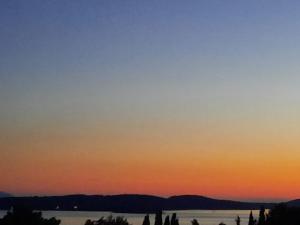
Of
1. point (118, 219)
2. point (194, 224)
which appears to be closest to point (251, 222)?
point (194, 224)

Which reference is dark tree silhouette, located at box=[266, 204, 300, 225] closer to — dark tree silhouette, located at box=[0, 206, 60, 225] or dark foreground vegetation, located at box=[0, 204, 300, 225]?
dark foreground vegetation, located at box=[0, 204, 300, 225]

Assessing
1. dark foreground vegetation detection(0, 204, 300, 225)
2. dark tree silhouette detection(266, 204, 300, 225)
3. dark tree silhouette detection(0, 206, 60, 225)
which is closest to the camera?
dark tree silhouette detection(0, 206, 60, 225)

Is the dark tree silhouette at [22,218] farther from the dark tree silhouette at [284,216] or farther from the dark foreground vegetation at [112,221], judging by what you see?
the dark tree silhouette at [284,216]

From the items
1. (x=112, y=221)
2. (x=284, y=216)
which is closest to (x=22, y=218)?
(x=112, y=221)

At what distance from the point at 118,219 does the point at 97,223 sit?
4.07 metres

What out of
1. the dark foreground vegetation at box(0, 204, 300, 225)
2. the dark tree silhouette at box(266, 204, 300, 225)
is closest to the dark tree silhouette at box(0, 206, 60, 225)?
the dark foreground vegetation at box(0, 204, 300, 225)

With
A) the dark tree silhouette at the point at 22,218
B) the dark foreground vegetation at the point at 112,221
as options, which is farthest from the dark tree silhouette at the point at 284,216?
the dark tree silhouette at the point at 22,218

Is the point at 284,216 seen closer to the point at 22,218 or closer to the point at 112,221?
the point at 112,221

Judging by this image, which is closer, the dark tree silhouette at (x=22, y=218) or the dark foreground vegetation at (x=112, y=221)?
the dark tree silhouette at (x=22, y=218)

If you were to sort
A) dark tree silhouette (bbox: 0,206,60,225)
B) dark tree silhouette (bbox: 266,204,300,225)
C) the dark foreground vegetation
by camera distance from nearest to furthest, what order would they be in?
1. dark tree silhouette (bbox: 0,206,60,225)
2. the dark foreground vegetation
3. dark tree silhouette (bbox: 266,204,300,225)

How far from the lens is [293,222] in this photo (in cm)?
8250

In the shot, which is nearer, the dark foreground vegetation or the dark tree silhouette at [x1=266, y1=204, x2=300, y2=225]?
the dark foreground vegetation

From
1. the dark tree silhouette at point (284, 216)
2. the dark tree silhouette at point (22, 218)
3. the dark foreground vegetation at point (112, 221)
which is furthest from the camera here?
the dark tree silhouette at point (284, 216)

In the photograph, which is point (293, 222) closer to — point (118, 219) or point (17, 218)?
point (118, 219)
